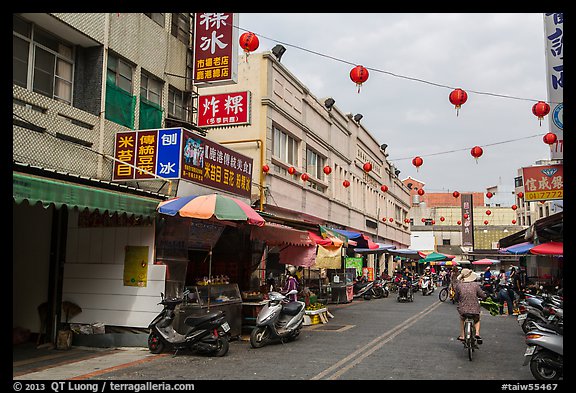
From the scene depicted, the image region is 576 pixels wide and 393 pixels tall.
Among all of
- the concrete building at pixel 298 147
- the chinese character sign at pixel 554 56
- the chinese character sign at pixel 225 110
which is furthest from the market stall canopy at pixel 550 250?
the chinese character sign at pixel 225 110

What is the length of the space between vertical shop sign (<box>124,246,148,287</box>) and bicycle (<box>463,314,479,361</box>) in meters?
6.83

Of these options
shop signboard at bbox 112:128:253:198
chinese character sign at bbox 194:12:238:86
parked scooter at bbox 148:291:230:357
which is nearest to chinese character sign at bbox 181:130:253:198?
shop signboard at bbox 112:128:253:198

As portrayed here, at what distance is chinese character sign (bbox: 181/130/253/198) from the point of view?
42.5 feet

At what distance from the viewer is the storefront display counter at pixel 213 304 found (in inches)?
431

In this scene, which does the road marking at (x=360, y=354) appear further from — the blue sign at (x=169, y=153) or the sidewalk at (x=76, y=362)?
the blue sign at (x=169, y=153)

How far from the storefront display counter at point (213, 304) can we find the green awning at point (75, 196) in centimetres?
210

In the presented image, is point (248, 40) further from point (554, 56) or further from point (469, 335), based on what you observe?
point (554, 56)

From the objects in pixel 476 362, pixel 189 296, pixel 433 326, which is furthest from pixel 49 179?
pixel 433 326

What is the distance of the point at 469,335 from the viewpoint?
10164mm

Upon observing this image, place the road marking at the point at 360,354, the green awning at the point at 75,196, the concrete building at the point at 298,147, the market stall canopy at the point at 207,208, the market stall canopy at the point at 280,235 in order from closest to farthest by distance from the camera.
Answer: the green awning at the point at 75,196 → the road marking at the point at 360,354 → the market stall canopy at the point at 207,208 → the market stall canopy at the point at 280,235 → the concrete building at the point at 298,147

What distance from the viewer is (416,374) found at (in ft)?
28.2

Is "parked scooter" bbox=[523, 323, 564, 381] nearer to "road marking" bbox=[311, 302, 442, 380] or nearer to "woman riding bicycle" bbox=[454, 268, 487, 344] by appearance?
"woman riding bicycle" bbox=[454, 268, 487, 344]

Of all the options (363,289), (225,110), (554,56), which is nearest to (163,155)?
(225,110)

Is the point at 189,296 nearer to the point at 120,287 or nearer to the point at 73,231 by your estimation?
the point at 120,287
